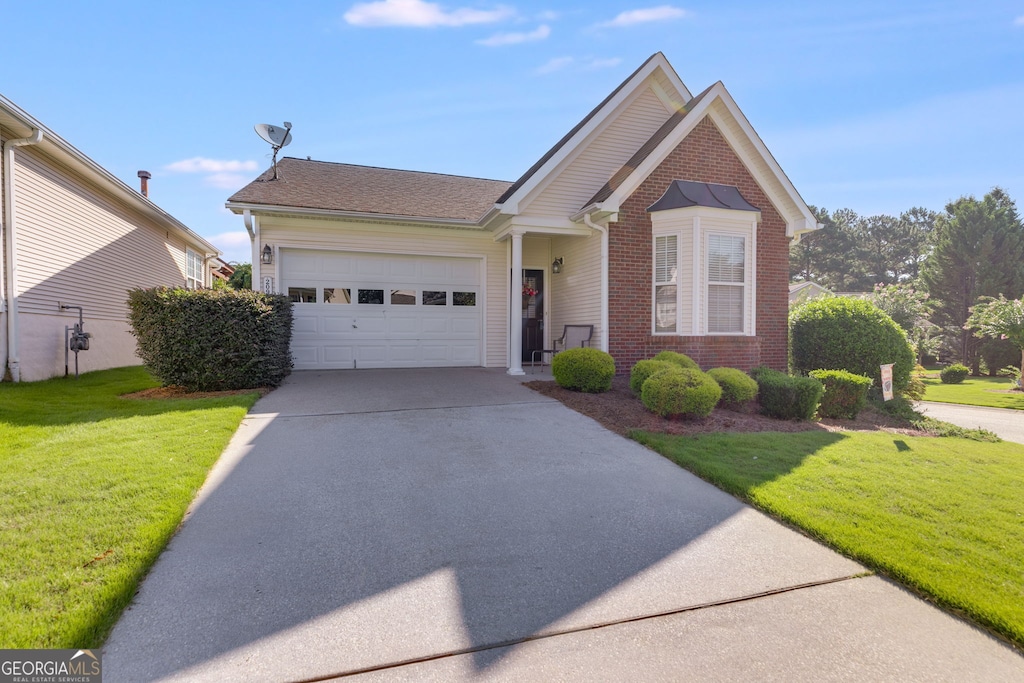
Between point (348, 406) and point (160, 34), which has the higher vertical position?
point (160, 34)

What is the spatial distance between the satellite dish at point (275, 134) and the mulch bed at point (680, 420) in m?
8.16

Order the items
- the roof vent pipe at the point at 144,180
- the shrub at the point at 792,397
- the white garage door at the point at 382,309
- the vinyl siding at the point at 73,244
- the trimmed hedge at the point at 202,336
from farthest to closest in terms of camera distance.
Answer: the roof vent pipe at the point at 144,180, the white garage door at the point at 382,309, the vinyl siding at the point at 73,244, the trimmed hedge at the point at 202,336, the shrub at the point at 792,397

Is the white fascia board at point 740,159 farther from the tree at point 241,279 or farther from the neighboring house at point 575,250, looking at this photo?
the tree at point 241,279

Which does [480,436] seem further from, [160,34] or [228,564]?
[160,34]

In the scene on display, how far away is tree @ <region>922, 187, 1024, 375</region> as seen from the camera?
82.3 ft

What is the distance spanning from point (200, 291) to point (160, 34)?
4567mm

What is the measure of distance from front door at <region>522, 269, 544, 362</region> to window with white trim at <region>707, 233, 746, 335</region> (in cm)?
410

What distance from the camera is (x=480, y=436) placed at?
5.57 metres

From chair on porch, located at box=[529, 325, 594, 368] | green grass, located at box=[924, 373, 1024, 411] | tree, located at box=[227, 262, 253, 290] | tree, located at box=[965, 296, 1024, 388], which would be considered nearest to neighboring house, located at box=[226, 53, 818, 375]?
chair on porch, located at box=[529, 325, 594, 368]

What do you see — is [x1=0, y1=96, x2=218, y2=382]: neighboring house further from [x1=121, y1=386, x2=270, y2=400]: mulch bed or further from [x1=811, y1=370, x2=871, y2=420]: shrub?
[x1=811, y1=370, x2=871, y2=420]: shrub

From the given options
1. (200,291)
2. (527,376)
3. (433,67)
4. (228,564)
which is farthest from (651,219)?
(228,564)

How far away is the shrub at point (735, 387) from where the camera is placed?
23.7 ft

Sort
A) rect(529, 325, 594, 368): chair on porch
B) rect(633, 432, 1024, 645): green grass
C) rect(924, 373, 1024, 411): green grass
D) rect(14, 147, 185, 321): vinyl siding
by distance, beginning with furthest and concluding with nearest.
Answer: rect(924, 373, 1024, 411): green grass < rect(529, 325, 594, 368): chair on porch < rect(14, 147, 185, 321): vinyl siding < rect(633, 432, 1024, 645): green grass

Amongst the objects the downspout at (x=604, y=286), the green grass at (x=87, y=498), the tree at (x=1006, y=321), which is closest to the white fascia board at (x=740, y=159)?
the downspout at (x=604, y=286)
